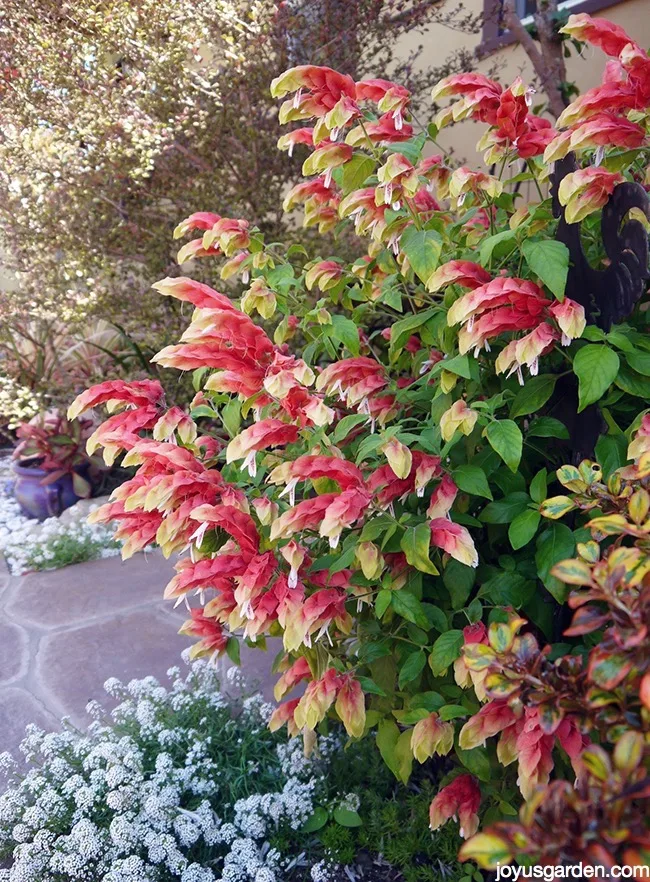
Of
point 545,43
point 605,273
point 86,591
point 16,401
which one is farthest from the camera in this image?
point 16,401

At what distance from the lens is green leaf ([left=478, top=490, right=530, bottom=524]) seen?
1210 millimetres

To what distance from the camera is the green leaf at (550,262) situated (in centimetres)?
104

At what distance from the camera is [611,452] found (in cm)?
119

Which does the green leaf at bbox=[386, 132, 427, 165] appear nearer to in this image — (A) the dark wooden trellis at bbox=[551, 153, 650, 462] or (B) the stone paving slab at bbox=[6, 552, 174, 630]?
(A) the dark wooden trellis at bbox=[551, 153, 650, 462]

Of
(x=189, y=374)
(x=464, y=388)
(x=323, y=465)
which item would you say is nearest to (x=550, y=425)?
(x=464, y=388)

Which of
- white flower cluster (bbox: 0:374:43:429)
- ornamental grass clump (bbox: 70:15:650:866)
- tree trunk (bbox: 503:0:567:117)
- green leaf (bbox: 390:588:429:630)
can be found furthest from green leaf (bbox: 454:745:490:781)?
white flower cluster (bbox: 0:374:43:429)

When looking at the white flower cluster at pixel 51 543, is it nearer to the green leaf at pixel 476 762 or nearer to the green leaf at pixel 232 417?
the green leaf at pixel 232 417

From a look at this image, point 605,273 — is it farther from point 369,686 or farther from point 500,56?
point 500,56

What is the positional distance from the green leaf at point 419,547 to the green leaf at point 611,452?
33cm

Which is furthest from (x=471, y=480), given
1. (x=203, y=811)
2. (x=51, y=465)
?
(x=51, y=465)


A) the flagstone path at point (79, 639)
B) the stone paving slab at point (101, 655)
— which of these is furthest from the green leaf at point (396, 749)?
the stone paving slab at point (101, 655)

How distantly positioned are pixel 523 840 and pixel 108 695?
1.94m

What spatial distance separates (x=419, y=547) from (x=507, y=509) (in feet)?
0.72

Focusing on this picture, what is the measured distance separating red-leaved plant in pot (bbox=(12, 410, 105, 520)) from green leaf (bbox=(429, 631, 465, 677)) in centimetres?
318
